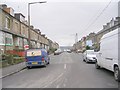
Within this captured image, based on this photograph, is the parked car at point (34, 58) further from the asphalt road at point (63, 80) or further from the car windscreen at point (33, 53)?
the asphalt road at point (63, 80)

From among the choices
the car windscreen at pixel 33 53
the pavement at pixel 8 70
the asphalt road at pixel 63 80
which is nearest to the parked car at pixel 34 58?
the car windscreen at pixel 33 53

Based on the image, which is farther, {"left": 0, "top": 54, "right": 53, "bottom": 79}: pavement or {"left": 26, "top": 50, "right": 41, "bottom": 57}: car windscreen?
{"left": 26, "top": 50, "right": 41, "bottom": 57}: car windscreen

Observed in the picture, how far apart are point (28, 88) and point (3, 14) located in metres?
23.4

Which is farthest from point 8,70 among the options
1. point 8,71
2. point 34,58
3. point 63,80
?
point 63,80

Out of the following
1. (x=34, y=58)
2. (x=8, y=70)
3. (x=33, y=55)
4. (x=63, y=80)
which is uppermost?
(x=33, y=55)

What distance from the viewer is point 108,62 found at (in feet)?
39.4

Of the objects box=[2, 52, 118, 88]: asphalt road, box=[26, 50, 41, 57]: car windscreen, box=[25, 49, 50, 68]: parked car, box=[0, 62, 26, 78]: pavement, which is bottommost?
box=[0, 62, 26, 78]: pavement

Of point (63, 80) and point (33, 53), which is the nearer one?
point (63, 80)

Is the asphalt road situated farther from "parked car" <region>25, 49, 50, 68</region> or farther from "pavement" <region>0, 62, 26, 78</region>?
"parked car" <region>25, 49, 50, 68</region>

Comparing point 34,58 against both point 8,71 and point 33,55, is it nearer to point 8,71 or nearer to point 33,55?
point 33,55

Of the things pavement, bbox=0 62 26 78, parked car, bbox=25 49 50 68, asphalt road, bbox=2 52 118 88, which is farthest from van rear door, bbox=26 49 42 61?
asphalt road, bbox=2 52 118 88

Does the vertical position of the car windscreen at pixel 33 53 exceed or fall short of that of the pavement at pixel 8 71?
it exceeds it

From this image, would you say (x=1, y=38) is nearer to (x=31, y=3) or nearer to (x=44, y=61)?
(x=31, y=3)

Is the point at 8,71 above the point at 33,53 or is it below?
below
